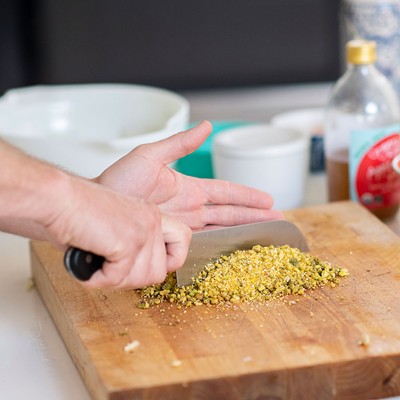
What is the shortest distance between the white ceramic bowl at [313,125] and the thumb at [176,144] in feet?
1.82

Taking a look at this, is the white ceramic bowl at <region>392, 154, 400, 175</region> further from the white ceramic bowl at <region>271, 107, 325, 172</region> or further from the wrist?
the wrist

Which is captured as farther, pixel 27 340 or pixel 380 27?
pixel 380 27

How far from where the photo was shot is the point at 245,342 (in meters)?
1.10

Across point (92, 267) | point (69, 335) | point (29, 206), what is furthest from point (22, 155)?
point (69, 335)

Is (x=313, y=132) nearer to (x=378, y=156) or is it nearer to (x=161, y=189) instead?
(x=378, y=156)

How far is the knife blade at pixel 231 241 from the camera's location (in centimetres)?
129

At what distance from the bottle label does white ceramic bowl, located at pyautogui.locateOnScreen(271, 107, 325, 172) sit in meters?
0.27

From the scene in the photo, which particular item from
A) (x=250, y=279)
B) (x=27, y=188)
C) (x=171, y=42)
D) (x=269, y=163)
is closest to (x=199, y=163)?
(x=269, y=163)

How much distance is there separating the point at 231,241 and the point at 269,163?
0.32 meters

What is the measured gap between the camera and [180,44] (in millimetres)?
3953

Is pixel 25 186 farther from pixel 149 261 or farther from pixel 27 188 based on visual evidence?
pixel 149 261

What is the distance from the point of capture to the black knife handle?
1044 millimetres

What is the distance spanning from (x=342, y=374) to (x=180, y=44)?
3072 mm

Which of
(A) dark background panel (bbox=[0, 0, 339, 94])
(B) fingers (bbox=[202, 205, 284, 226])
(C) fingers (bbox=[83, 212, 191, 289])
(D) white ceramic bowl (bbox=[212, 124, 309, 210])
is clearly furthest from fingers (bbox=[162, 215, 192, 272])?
(A) dark background panel (bbox=[0, 0, 339, 94])
